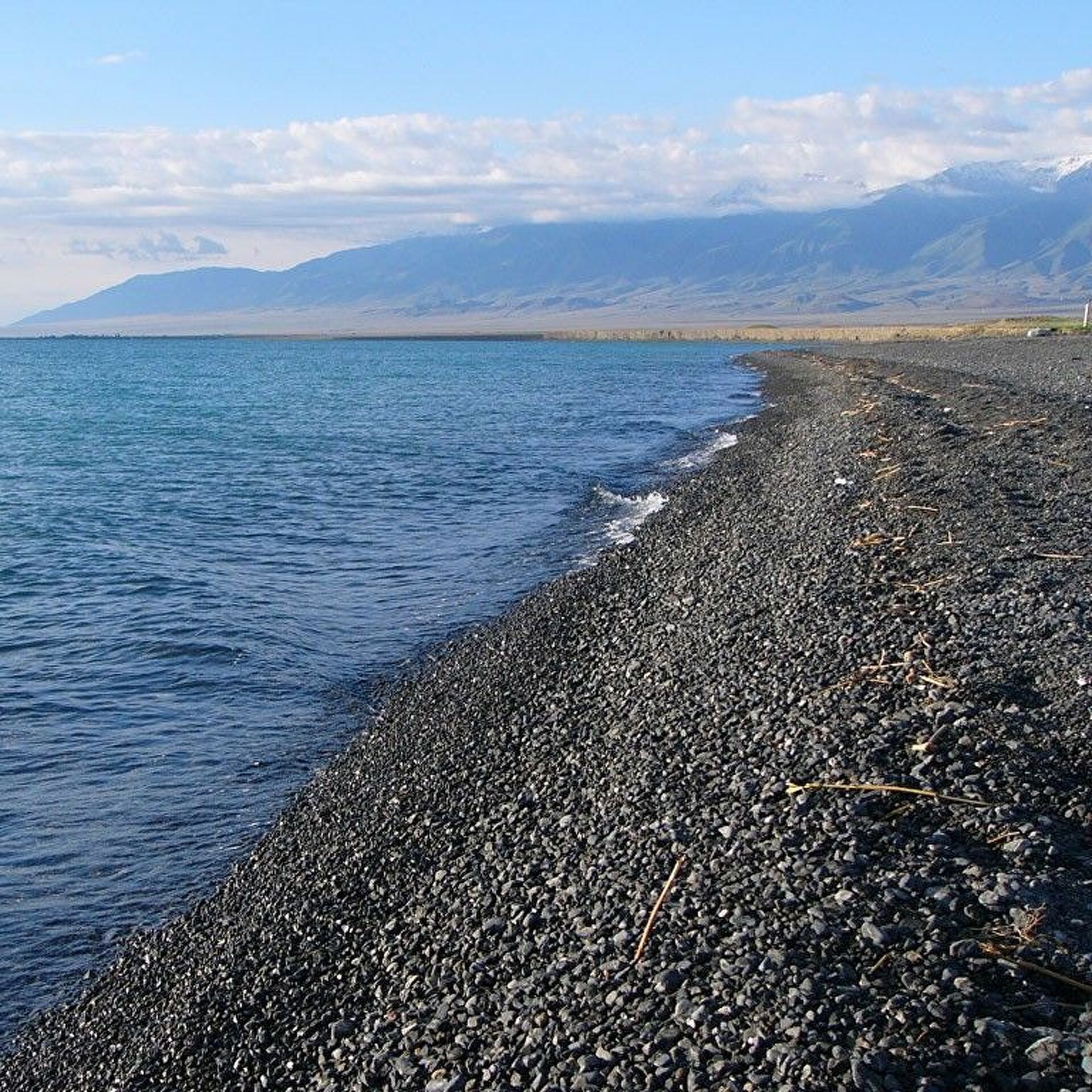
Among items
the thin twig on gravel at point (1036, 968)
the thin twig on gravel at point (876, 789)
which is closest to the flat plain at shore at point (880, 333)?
the thin twig on gravel at point (876, 789)

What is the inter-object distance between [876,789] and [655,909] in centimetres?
251

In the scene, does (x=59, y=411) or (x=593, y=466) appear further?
(x=59, y=411)

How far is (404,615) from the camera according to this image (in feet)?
69.1

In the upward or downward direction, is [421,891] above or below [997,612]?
below

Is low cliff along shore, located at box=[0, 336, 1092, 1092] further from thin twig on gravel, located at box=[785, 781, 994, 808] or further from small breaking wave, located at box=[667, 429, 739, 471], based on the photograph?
small breaking wave, located at box=[667, 429, 739, 471]

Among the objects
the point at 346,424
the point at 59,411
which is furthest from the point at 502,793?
the point at 59,411

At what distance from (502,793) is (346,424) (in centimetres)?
4965

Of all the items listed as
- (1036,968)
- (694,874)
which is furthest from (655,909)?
(1036,968)

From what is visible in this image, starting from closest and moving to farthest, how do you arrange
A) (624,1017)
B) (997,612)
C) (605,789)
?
(624,1017) → (605,789) → (997,612)

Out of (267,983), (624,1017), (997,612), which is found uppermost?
(997,612)

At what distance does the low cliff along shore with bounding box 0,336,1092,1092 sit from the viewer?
22.6 ft

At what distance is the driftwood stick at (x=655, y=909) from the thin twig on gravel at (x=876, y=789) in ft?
4.80

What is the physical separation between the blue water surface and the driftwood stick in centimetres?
552

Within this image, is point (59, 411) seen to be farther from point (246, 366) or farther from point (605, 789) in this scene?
point (605, 789)
